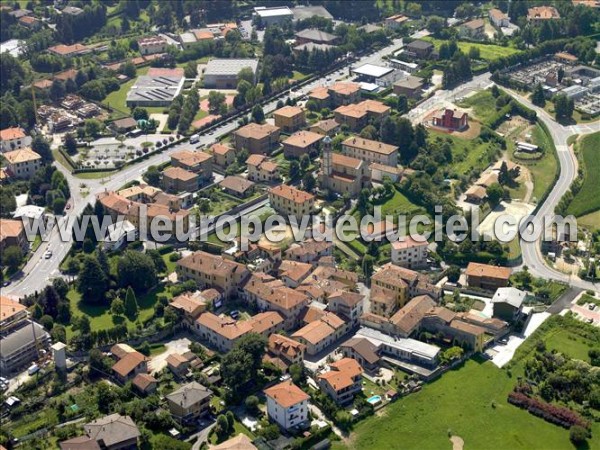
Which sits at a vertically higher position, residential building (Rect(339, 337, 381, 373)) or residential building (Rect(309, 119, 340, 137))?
residential building (Rect(309, 119, 340, 137))

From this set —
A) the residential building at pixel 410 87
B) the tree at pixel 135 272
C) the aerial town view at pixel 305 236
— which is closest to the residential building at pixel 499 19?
the aerial town view at pixel 305 236

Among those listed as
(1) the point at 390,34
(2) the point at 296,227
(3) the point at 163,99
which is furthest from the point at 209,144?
(1) the point at 390,34

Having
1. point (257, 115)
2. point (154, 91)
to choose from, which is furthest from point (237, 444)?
point (154, 91)

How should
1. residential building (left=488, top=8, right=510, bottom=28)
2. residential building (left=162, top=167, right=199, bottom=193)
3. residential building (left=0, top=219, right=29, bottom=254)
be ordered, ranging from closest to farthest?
1. residential building (left=0, top=219, right=29, bottom=254)
2. residential building (left=162, top=167, right=199, bottom=193)
3. residential building (left=488, top=8, right=510, bottom=28)

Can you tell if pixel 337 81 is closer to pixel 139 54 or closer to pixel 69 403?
pixel 139 54

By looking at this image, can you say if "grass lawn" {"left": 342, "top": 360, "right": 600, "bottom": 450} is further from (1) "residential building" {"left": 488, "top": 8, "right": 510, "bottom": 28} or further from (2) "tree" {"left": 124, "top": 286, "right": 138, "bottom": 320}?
(1) "residential building" {"left": 488, "top": 8, "right": 510, "bottom": 28}

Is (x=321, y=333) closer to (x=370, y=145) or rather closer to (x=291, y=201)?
(x=291, y=201)

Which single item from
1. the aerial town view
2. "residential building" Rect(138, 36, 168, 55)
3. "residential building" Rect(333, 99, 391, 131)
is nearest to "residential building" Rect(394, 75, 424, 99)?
the aerial town view
